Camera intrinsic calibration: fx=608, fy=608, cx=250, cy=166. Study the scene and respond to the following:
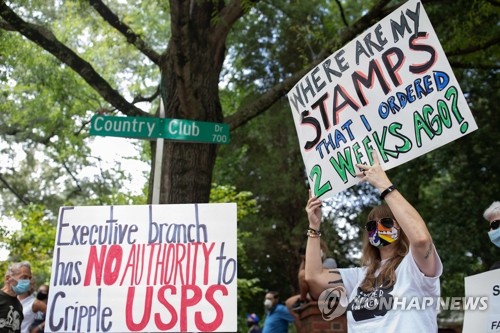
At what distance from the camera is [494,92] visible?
14023 millimetres

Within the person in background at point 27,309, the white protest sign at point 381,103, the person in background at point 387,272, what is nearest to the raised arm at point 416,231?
the person in background at point 387,272

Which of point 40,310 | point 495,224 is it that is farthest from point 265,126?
point 495,224

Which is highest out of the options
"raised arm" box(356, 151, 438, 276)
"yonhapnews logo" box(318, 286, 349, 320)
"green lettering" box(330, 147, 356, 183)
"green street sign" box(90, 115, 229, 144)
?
"green street sign" box(90, 115, 229, 144)

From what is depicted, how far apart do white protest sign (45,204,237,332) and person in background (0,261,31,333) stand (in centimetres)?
194

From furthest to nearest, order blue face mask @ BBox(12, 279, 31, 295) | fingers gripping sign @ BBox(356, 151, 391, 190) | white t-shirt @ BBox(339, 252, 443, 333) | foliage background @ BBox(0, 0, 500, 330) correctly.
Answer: foliage background @ BBox(0, 0, 500, 330), blue face mask @ BBox(12, 279, 31, 295), fingers gripping sign @ BBox(356, 151, 391, 190), white t-shirt @ BBox(339, 252, 443, 333)

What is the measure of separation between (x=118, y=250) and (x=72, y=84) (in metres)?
8.12

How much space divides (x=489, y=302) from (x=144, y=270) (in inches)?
89.9

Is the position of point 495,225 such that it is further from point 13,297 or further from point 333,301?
point 13,297

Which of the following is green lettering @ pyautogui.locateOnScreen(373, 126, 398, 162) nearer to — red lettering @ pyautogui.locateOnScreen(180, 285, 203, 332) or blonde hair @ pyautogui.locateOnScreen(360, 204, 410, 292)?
blonde hair @ pyautogui.locateOnScreen(360, 204, 410, 292)

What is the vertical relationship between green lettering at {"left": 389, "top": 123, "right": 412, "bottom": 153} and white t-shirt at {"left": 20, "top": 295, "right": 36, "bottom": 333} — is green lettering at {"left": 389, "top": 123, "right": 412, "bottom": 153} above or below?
above

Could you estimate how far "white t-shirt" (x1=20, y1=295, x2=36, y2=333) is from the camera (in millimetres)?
6941

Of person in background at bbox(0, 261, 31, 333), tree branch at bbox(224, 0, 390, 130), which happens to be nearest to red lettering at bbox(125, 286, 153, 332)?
person in background at bbox(0, 261, 31, 333)

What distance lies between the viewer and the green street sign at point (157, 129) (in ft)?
18.0

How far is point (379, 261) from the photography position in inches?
130
